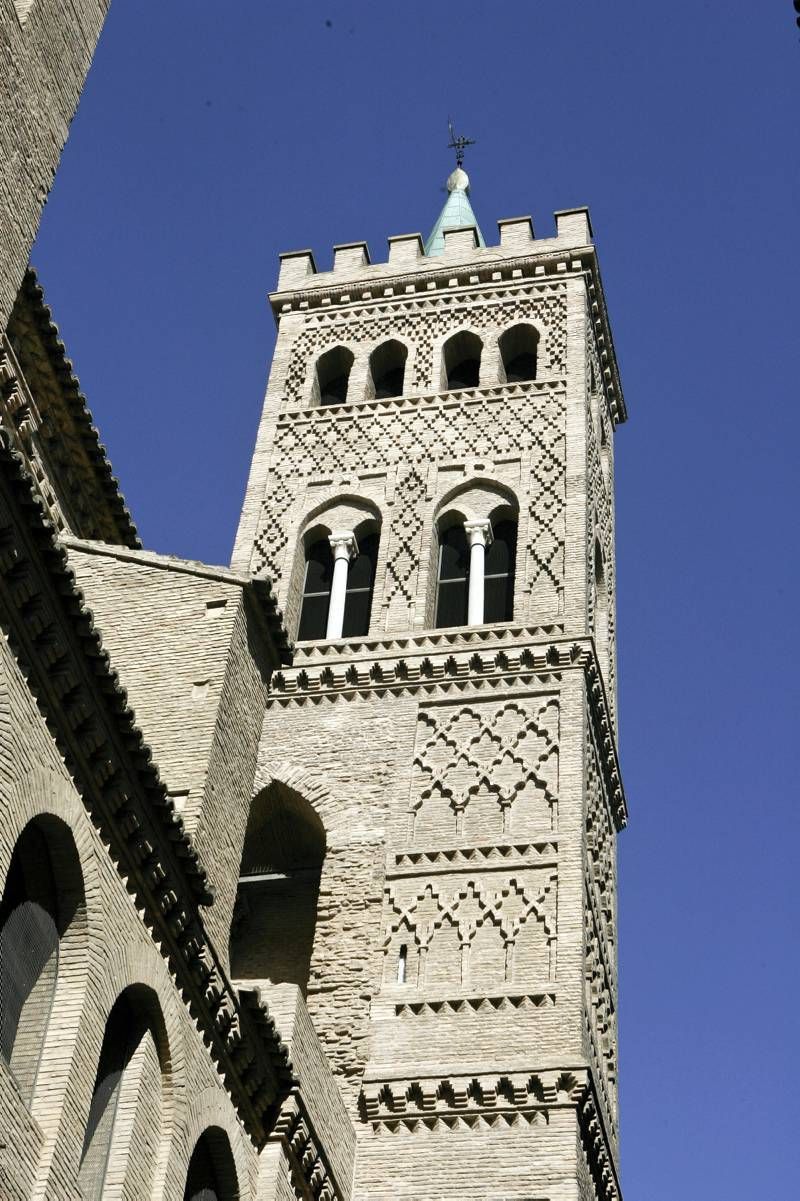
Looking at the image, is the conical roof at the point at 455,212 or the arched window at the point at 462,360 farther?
the conical roof at the point at 455,212

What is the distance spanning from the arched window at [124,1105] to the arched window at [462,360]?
12978 mm

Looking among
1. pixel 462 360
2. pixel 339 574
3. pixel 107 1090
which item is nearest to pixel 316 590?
pixel 339 574

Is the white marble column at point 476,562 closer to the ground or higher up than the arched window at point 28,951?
higher up

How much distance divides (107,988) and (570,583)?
32.2 ft

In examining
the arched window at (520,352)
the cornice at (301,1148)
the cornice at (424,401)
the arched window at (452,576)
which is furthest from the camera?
the arched window at (520,352)

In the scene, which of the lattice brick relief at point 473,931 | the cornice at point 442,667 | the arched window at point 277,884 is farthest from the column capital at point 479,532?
the lattice brick relief at point 473,931

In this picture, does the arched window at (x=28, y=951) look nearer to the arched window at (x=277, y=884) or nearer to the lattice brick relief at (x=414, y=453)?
the arched window at (x=277, y=884)

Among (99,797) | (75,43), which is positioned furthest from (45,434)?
(99,797)

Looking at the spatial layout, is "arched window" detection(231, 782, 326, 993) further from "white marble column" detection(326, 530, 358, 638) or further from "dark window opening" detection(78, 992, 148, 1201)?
"dark window opening" detection(78, 992, 148, 1201)

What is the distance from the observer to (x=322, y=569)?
67.1 feet

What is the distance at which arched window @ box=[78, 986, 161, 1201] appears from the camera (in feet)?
31.9

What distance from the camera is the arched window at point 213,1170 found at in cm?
1123

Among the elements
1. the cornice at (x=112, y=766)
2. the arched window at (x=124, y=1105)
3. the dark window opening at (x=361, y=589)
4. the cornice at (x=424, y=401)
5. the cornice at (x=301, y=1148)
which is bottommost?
the arched window at (x=124, y=1105)

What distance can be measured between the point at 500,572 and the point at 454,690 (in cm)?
227
